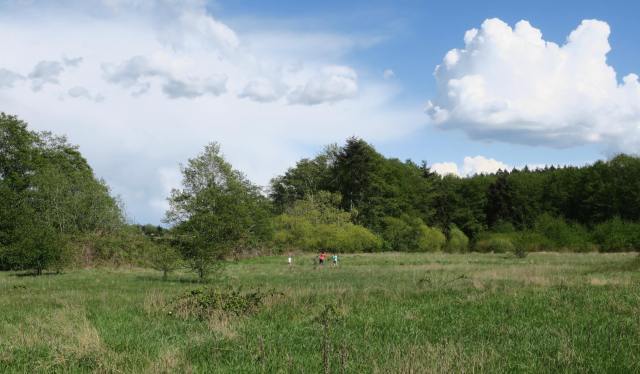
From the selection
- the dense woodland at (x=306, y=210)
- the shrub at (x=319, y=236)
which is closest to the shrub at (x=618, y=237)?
the dense woodland at (x=306, y=210)

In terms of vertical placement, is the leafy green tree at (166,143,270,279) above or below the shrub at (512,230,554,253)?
above

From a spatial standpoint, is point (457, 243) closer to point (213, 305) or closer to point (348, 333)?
point (213, 305)

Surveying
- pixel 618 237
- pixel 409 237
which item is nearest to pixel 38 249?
pixel 409 237

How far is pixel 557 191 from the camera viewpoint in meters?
98.8

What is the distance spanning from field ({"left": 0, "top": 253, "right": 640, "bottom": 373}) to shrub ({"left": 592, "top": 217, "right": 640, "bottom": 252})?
54.0 metres

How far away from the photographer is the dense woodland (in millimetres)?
38688

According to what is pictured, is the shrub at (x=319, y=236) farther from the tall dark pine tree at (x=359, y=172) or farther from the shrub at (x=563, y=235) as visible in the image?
the shrub at (x=563, y=235)

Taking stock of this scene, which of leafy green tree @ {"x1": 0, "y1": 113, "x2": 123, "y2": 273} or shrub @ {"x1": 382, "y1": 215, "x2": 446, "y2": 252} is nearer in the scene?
leafy green tree @ {"x1": 0, "y1": 113, "x2": 123, "y2": 273}

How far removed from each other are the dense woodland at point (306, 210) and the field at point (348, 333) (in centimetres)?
1358

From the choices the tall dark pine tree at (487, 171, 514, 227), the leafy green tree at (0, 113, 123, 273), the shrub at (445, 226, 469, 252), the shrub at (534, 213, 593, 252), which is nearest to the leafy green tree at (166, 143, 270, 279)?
the leafy green tree at (0, 113, 123, 273)

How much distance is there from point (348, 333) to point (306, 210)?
2630 inches

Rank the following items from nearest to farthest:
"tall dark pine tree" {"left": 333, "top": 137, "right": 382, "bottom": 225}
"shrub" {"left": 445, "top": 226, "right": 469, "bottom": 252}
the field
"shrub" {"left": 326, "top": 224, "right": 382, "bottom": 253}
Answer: the field → "shrub" {"left": 326, "top": 224, "right": 382, "bottom": 253} → "shrub" {"left": 445, "top": 226, "right": 469, "bottom": 252} → "tall dark pine tree" {"left": 333, "top": 137, "right": 382, "bottom": 225}

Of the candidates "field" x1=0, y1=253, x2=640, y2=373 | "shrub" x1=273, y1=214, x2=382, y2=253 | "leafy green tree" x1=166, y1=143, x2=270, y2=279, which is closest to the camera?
"field" x1=0, y1=253, x2=640, y2=373

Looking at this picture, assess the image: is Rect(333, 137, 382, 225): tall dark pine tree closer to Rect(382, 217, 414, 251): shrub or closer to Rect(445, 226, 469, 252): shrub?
Rect(382, 217, 414, 251): shrub
